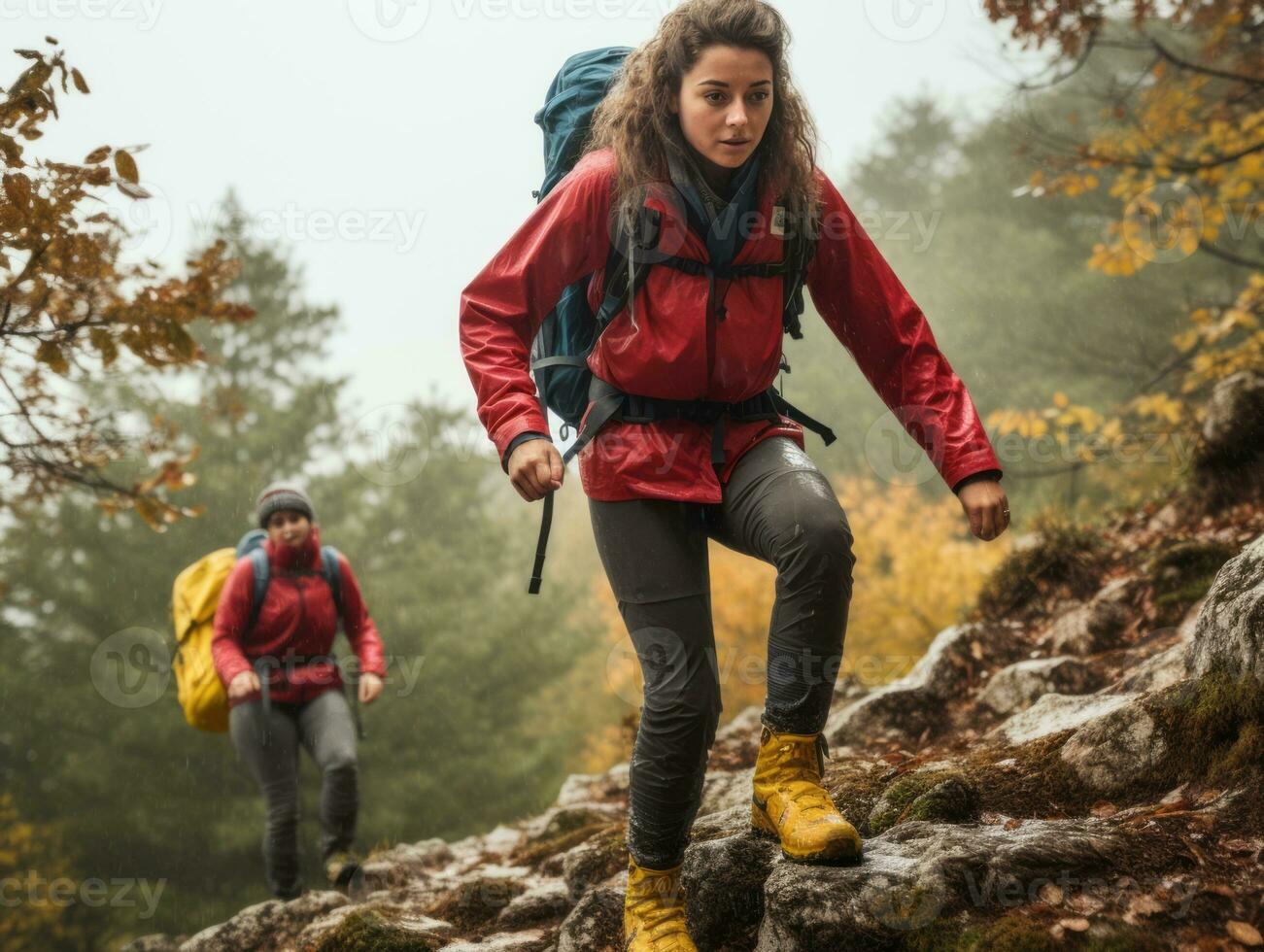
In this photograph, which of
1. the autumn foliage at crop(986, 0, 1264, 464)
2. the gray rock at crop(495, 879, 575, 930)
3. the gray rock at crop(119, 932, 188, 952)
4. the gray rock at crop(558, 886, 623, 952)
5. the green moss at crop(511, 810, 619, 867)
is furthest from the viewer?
the autumn foliage at crop(986, 0, 1264, 464)

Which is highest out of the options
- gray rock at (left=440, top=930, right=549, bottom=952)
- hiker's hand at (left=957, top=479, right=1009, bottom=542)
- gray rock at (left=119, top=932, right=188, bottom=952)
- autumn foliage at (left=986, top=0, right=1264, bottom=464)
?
autumn foliage at (left=986, top=0, right=1264, bottom=464)

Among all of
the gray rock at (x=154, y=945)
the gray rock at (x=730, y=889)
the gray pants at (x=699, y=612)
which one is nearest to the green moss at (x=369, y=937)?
the gray rock at (x=730, y=889)

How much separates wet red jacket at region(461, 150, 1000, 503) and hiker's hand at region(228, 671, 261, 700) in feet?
12.0

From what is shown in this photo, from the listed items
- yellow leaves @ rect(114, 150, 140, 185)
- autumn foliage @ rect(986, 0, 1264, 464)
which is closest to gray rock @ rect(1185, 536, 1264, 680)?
yellow leaves @ rect(114, 150, 140, 185)

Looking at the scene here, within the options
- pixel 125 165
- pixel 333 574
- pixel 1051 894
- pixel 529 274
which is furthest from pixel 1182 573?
pixel 125 165

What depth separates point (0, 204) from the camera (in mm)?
3473

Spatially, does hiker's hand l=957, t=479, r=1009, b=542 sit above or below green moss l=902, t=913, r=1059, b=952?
above

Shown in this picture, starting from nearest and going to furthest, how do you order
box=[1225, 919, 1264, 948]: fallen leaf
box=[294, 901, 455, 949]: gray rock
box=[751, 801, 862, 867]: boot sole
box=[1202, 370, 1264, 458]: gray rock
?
1. box=[1225, 919, 1264, 948]: fallen leaf
2. box=[751, 801, 862, 867]: boot sole
3. box=[294, 901, 455, 949]: gray rock
4. box=[1202, 370, 1264, 458]: gray rock

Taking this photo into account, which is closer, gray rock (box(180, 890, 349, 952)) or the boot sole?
the boot sole

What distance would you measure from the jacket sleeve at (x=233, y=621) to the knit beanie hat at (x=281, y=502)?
1.13 feet

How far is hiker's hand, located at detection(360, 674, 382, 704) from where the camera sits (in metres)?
6.24

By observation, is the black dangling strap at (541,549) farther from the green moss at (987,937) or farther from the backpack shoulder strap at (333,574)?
the backpack shoulder strap at (333,574)

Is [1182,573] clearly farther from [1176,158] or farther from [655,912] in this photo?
[1176,158]

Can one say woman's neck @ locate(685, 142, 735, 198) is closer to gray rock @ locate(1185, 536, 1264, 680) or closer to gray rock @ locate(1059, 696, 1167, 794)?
gray rock @ locate(1185, 536, 1264, 680)
